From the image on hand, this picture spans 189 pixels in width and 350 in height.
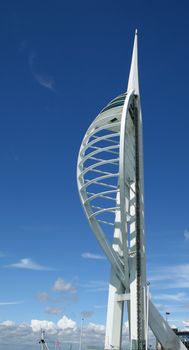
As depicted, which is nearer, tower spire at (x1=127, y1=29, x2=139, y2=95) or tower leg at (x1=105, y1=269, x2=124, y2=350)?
tower leg at (x1=105, y1=269, x2=124, y2=350)

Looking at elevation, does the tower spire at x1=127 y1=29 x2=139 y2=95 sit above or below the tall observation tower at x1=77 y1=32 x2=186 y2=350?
above

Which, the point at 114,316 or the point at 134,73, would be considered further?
the point at 134,73

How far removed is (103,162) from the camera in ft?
162

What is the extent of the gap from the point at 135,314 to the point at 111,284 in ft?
17.1

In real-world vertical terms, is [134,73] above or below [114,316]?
above

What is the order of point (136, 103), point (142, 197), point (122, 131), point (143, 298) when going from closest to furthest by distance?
1. point (122, 131)
2. point (143, 298)
3. point (142, 197)
4. point (136, 103)

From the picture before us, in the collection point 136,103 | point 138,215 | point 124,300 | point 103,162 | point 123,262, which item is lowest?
point 124,300

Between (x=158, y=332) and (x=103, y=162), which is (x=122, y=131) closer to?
(x=103, y=162)

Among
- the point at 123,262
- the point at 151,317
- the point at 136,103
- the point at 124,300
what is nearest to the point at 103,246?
the point at 123,262

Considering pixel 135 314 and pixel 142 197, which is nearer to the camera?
pixel 135 314

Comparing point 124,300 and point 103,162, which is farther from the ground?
point 103,162

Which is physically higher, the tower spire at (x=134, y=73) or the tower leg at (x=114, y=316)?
the tower spire at (x=134, y=73)

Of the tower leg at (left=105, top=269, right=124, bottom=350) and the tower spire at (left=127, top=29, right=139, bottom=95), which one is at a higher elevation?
the tower spire at (left=127, top=29, right=139, bottom=95)

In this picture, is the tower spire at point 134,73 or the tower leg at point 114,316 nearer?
the tower leg at point 114,316
